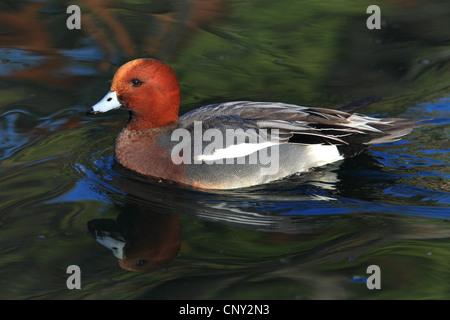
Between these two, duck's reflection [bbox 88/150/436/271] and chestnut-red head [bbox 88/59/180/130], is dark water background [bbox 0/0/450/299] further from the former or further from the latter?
chestnut-red head [bbox 88/59/180/130]

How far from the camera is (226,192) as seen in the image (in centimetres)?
521

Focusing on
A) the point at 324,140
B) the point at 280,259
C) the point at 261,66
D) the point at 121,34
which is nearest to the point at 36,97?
the point at 121,34

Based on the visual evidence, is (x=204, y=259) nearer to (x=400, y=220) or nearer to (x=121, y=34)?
(x=400, y=220)

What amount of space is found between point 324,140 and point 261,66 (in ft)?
7.95

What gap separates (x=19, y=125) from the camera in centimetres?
640

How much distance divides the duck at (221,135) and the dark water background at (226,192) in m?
0.14

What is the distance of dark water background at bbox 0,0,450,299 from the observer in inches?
157

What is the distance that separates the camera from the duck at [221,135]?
5.23 metres

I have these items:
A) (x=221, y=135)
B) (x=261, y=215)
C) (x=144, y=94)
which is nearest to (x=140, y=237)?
(x=261, y=215)

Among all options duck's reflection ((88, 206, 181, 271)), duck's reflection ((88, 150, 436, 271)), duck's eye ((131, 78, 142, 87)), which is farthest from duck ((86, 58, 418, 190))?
duck's reflection ((88, 206, 181, 271))

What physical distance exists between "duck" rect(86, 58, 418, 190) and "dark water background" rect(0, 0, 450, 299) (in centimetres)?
14

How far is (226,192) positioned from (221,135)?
0.46 meters

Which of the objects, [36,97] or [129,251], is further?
[36,97]

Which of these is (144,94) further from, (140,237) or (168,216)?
(140,237)
